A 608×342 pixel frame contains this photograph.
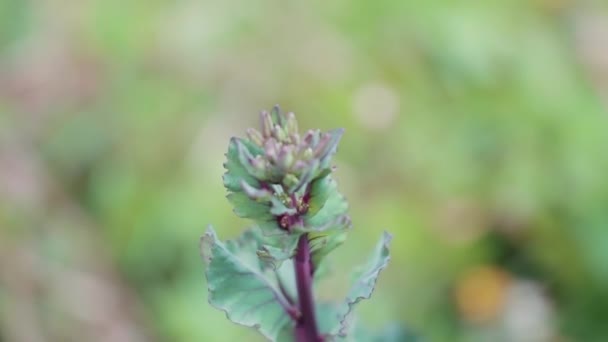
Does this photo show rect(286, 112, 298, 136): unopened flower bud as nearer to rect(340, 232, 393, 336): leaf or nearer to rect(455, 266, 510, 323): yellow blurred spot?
rect(340, 232, 393, 336): leaf

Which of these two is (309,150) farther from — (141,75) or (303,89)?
(141,75)

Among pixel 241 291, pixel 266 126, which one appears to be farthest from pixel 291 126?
pixel 241 291

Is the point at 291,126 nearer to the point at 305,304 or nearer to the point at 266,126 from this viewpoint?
the point at 266,126

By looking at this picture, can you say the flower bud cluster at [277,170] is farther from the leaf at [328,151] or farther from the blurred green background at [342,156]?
the blurred green background at [342,156]

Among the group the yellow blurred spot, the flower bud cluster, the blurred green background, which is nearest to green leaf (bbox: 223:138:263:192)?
the flower bud cluster

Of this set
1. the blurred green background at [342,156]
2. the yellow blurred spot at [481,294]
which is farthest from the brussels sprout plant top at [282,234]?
the yellow blurred spot at [481,294]

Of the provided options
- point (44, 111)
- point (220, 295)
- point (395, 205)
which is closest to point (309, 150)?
point (220, 295)
